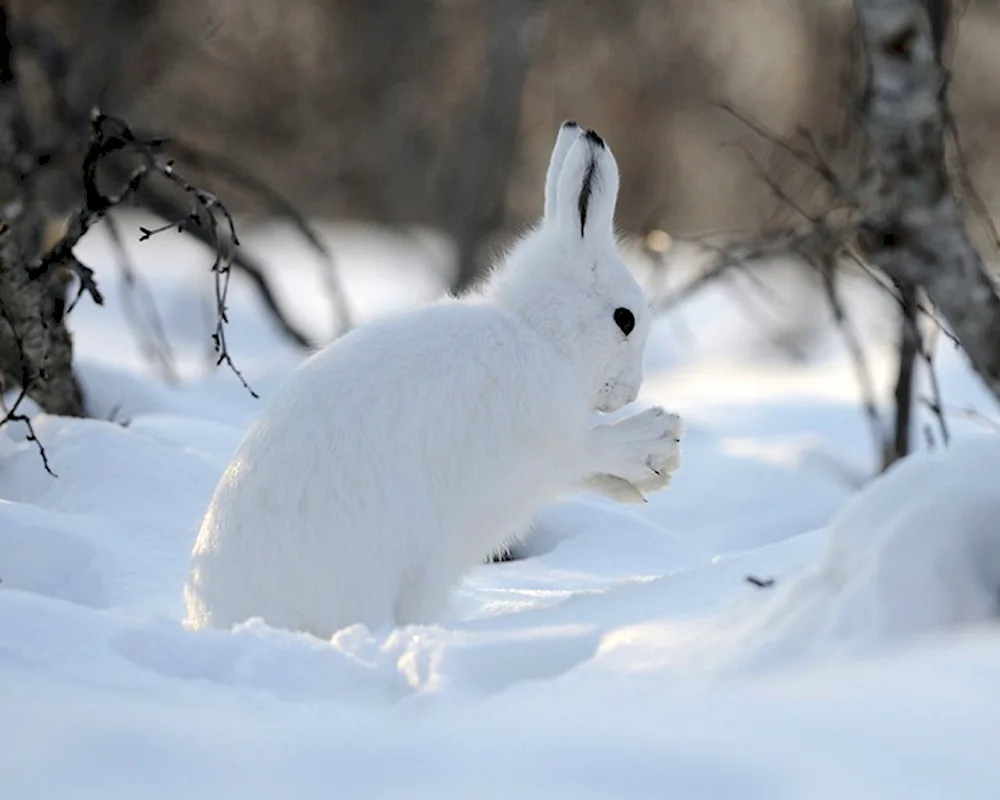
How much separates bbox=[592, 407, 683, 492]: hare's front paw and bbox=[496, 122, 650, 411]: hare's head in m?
0.13

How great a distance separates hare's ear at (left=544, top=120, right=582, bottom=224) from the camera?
3.41 meters

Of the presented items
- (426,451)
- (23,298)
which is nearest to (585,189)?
(426,451)

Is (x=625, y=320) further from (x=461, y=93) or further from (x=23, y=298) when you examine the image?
(x=461, y=93)

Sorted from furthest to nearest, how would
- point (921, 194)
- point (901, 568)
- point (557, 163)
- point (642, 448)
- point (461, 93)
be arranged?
point (461, 93), point (921, 194), point (557, 163), point (642, 448), point (901, 568)

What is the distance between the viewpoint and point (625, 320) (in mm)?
3336

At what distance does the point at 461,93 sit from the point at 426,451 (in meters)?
12.0

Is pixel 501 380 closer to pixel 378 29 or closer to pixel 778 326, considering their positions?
pixel 778 326

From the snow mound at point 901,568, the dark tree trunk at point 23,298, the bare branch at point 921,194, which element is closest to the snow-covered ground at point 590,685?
the snow mound at point 901,568

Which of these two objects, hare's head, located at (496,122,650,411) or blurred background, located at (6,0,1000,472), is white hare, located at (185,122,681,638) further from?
blurred background, located at (6,0,1000,472)

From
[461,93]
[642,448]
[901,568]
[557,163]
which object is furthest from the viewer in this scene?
[461,93]

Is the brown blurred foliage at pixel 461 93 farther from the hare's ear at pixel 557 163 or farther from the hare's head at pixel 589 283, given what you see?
the hare's head at pixel 589 283

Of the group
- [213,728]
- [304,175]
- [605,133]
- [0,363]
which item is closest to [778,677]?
[213,728]

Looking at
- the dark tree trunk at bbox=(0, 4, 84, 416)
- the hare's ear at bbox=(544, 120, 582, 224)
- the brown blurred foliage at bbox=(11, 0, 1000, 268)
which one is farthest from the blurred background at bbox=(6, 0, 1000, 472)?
the hare's ear at bbox=(544, 120, 582, 224)

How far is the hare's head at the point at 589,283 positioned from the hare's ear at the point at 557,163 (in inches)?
0.5
